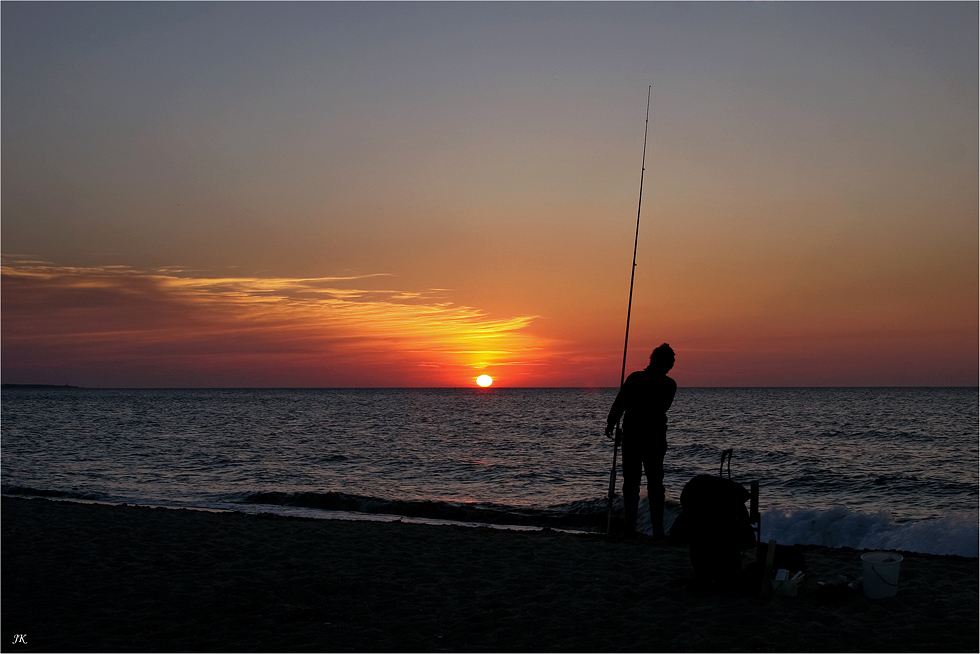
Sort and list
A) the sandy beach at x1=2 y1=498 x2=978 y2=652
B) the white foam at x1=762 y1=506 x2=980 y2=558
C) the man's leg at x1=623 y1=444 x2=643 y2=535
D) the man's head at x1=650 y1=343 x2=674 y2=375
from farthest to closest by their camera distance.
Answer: the white foam at x1=762 y1=506 x2=980 y2=558 → the man's leg at x1=623 y1=444 x2=643 y2=535 → the man's head at x1=650 y1=343 x2=674 y2=375 → the sandy beach at x1=2 y1=498 x2=978 y2=652

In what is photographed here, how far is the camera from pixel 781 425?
44.9 m

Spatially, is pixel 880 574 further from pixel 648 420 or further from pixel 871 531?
pixel 871 531

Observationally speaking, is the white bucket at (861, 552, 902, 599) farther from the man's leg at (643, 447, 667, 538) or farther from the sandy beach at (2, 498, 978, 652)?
the man's leg at (643, 447, 667, 538)

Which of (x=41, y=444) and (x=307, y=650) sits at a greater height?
(x=307, y=650)

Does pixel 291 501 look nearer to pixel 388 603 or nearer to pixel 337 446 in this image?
pixel 388 603

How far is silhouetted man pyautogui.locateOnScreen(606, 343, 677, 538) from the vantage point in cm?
729

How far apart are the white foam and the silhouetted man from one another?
4.41 m

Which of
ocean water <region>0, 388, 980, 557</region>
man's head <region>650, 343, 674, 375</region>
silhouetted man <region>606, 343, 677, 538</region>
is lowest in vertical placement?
ocean water <region>0, 388, 980, 557</region>

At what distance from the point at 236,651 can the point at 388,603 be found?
138 cm

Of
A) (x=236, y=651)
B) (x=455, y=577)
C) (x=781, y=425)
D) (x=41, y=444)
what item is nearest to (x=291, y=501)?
(x=455, y=577)

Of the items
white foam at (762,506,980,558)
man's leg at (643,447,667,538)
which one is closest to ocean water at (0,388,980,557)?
white foam at (762,506,980,558)

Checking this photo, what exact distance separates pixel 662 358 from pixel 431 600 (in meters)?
3.25

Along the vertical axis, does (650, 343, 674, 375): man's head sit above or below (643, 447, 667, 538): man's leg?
above

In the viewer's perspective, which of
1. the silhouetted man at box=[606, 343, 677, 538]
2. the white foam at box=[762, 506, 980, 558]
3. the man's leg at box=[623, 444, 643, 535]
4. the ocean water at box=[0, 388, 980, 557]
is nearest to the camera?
the silhouetted man at box=[606, 343, 677, 538]
